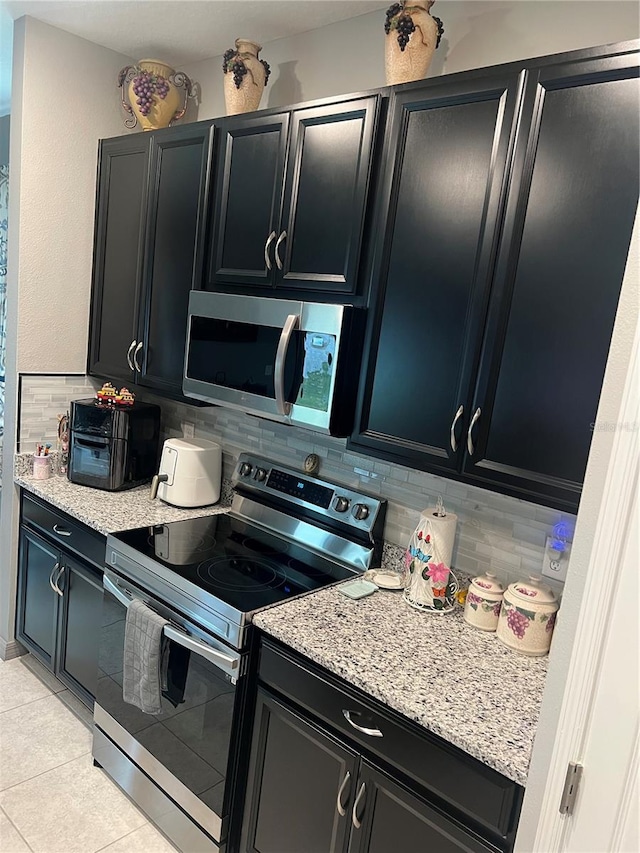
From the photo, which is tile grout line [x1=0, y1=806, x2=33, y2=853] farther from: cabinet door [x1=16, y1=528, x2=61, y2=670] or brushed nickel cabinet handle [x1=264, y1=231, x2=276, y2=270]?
brushed nickel cabinet handle [x1=264, y1=231, x2=276, y2=270]

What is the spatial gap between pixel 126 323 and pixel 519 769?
2.17m

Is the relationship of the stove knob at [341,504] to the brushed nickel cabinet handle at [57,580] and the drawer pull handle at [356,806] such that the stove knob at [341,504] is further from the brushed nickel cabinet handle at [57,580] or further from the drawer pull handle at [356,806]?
the brushed nickel cabinet handle at [57,580]

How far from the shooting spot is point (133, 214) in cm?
255

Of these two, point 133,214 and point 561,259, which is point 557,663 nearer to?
point 561,259

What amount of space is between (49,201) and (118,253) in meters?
0.35

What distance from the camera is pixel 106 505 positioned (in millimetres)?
2420

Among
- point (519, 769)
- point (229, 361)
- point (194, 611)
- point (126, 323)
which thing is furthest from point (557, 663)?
point (126, 323)

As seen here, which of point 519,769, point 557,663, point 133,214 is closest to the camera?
point 557,663

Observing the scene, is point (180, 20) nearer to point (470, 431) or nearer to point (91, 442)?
point (91, 442)

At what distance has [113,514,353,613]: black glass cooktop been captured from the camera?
182cm

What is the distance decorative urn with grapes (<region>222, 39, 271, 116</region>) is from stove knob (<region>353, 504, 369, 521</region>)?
1.46m

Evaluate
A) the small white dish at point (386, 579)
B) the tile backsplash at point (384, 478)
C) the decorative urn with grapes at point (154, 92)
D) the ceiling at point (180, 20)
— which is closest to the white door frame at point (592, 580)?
the tile backsplash at point (384, 478)

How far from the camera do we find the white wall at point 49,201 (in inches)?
98.7

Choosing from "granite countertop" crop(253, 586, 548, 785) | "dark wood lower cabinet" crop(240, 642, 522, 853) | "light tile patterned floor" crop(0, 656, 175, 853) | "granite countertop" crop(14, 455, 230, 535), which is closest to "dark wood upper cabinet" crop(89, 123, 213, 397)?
"granite countertop" crop(14, 455, 230, 535)
